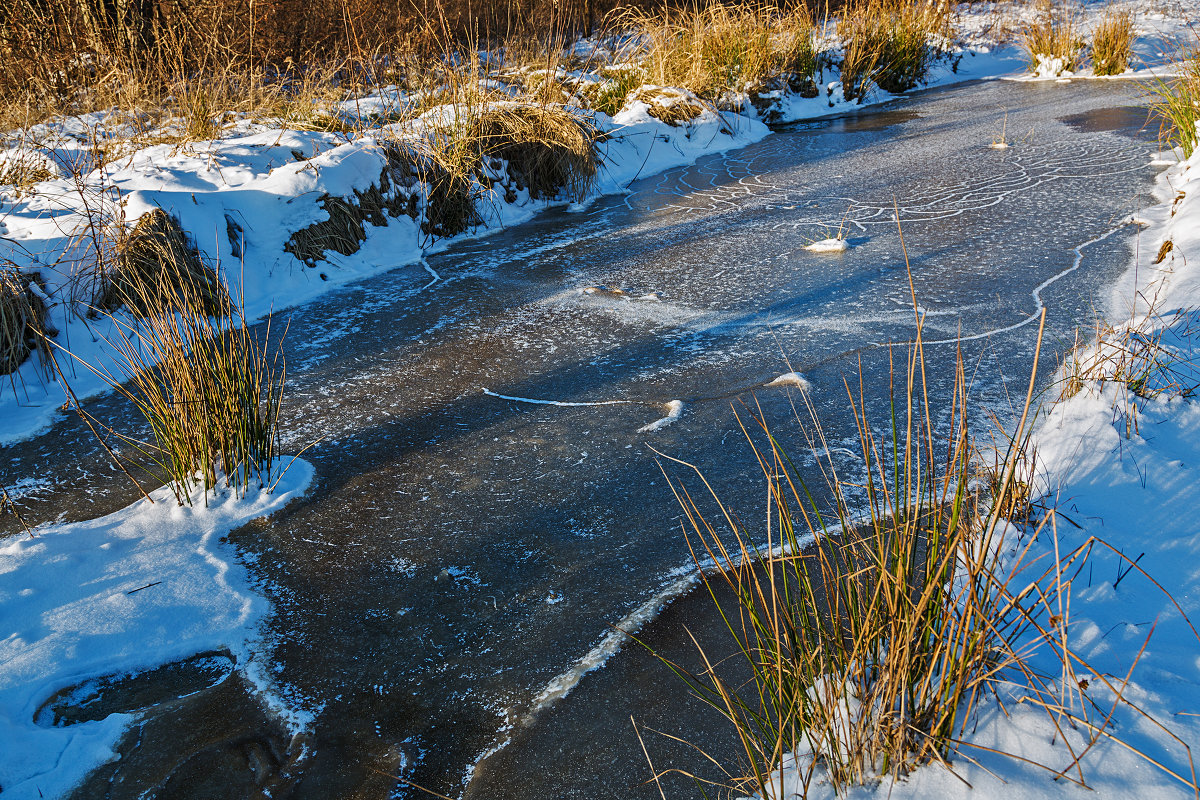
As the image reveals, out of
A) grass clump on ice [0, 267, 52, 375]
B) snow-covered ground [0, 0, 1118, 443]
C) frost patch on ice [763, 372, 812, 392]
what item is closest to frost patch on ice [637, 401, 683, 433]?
frost patch on ice [763, 372, 812, 392]

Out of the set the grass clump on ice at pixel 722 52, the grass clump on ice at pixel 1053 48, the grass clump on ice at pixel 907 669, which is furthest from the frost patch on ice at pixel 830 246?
the grass clump on ice at pixel 1053 48

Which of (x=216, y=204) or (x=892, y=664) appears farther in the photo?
(x=216, y=204)

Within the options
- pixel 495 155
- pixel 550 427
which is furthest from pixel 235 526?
pixel 495 155

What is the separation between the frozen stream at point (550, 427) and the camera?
61.0 inches

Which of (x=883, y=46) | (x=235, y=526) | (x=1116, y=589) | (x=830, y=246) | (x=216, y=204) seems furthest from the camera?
(x=883, y=46)

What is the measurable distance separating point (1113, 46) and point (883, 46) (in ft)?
7.91

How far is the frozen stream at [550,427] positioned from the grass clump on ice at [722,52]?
253 centimetres

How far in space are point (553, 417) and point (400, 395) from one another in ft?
2.07

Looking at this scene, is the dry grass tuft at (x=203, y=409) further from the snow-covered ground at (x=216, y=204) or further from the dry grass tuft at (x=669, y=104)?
the dry grass tuft at (x=669, y=104)

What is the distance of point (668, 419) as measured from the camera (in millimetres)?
2648

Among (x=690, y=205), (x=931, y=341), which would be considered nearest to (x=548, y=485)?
(x=931, y=341)

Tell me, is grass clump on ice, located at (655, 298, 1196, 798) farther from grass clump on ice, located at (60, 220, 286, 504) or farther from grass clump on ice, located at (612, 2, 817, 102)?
grass clump on ice, located at (612, 2, 817, 102)

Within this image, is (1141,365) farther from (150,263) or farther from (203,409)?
(150,263)

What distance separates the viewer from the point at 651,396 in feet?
9.23
